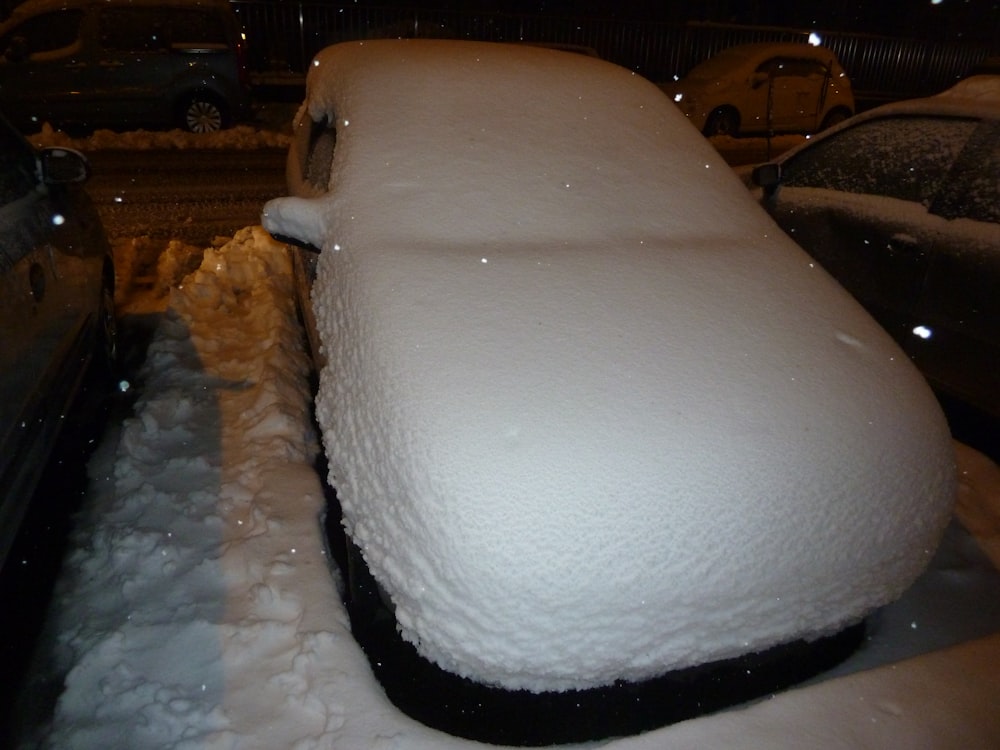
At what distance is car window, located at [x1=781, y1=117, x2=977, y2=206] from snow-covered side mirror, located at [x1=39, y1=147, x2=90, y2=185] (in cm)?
393

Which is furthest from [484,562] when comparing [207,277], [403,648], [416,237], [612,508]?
[207,277]

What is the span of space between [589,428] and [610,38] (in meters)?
17.6

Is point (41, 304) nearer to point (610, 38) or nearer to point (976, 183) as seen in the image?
point (976, 183)

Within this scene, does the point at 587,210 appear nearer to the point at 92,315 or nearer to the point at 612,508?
the point at 612,508

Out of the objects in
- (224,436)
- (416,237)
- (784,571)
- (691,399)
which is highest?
(416,237)

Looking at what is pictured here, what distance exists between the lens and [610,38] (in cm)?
1709

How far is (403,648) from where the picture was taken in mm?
1919

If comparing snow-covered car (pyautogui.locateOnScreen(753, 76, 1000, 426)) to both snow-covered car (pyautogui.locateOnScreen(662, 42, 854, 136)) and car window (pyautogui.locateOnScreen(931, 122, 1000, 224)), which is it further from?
snow-covered car (pyautogui.locateOnScreen(662, 42, 854, 136))

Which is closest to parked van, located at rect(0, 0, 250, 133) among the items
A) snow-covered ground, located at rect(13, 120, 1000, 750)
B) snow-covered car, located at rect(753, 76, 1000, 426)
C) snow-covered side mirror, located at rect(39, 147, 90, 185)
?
snow-covered side mirror, located at rect(39, 147, 90, 185)

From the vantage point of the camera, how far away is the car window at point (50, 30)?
29.5 feet

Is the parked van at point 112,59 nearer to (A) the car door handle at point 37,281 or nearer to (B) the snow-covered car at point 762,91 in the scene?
(B) the snow-covered car at point 762,91

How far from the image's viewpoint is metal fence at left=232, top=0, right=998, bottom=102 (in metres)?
14.7

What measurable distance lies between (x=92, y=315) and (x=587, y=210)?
7.39ft

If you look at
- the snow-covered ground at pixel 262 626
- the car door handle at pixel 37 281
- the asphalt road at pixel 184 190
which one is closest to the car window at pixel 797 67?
the asphalt road at pixel 184 190
